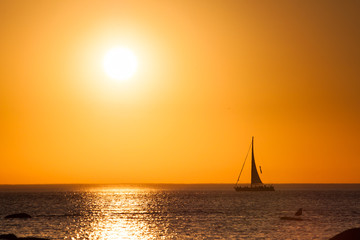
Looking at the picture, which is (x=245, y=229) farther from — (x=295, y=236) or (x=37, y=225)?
(x=37, y=225)

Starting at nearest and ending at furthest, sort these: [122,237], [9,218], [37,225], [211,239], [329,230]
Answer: [211,239] < [122,237] < [329,230] < [37,225] < [9,218]

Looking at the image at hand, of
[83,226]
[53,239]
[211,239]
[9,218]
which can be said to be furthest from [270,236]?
[9,218]

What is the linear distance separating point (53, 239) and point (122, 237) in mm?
9793

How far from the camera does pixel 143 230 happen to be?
91.2 meters

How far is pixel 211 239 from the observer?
7581 centimetres

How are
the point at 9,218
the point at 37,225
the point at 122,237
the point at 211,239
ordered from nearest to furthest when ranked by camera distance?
the point at 211,239 → the point at 122,237 → the point at 37,225 → the point at 9,218

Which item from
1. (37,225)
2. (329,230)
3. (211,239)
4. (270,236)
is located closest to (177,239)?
(211,239)

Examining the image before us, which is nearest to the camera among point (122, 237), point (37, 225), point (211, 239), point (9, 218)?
point (211, 239)

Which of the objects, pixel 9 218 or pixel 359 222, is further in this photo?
pixel 9 218

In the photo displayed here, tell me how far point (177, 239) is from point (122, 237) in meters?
8.81

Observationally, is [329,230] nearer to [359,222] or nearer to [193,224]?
[359,222]

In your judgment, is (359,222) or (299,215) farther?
(299,215)

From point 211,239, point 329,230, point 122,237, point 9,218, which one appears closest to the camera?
point 211,239

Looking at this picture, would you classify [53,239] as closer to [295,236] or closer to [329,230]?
[295,236]
